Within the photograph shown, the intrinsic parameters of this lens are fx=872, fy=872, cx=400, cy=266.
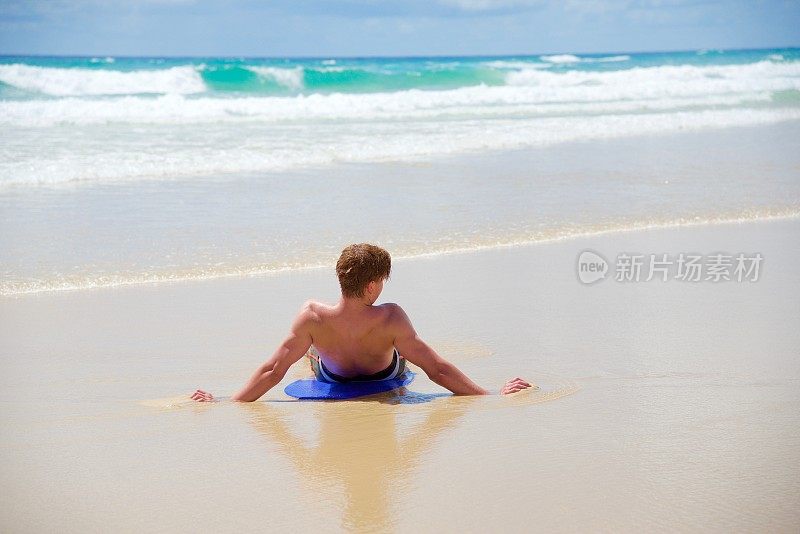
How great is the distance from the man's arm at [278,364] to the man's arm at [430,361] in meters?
0.46

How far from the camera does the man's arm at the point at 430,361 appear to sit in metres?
4.58

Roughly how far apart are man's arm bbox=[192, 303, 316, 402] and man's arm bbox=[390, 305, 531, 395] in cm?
46

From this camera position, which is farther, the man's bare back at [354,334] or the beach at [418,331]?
the man's bare back at [354,334]

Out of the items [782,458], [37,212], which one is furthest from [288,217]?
[782,458]

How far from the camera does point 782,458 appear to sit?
3648mm

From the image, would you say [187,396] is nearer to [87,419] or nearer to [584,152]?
[87,419]

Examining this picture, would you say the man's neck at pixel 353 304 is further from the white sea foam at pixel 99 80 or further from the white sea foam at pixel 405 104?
the white sea foam at pixel 99 80

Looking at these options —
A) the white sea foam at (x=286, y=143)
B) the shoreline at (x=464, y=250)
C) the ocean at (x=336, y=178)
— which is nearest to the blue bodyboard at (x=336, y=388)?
the shoreline at (x=464, y=250)

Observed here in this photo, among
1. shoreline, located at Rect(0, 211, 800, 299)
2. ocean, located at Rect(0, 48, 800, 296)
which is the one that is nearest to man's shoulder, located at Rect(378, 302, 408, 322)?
shoreline, located at Rect(0, 211, 800, 299)

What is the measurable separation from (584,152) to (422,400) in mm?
10971

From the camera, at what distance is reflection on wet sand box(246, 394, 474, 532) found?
328 centimetres

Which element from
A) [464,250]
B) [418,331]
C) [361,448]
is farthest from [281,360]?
[464,250]

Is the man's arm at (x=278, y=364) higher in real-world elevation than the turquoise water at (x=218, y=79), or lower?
lower

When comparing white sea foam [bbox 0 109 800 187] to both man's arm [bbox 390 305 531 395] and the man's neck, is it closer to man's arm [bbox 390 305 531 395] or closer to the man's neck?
the man's neck
